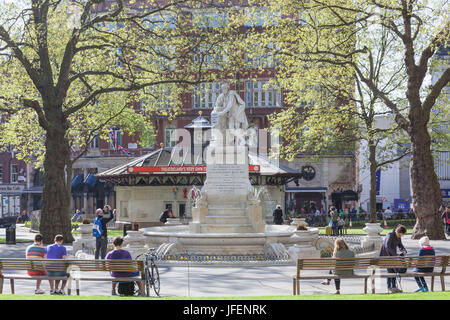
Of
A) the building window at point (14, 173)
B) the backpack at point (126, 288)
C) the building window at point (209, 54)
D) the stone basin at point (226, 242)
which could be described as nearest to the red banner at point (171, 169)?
the building window at point (209, 54)

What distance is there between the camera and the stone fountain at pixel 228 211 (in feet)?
66.8

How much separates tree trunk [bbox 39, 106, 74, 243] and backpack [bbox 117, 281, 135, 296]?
15.9 metres

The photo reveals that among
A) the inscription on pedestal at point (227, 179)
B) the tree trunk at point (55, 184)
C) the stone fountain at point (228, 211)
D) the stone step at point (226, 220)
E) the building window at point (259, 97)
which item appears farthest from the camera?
the building window at point (259, 97)

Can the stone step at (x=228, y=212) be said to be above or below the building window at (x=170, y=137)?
below

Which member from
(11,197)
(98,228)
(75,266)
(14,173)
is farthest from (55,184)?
(14,173)

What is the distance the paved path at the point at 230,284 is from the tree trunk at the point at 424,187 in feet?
36.9

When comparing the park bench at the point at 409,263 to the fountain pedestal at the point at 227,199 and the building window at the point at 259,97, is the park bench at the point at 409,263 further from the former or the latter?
the building window at the point at 259,97

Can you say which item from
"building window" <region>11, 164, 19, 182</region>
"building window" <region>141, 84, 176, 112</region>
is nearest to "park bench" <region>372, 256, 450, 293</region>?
"building window" <region>141, 84, 176, 112</region>

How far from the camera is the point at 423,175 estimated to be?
27500 mm

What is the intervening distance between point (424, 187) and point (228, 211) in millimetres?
9610

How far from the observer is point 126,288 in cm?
1277

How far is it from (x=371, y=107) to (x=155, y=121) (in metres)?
28.6

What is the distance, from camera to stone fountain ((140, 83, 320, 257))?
20359 millimetres

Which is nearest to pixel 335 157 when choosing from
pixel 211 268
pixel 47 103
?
pixel 47 103
